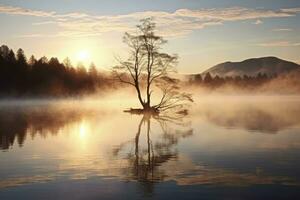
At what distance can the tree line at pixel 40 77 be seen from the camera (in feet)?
411

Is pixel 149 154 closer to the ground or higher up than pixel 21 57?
closer to the ground

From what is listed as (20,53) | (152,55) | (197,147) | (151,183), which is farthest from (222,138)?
(20,53)

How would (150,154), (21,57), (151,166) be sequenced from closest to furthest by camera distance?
(151,166)
(150,154)
(21,57)

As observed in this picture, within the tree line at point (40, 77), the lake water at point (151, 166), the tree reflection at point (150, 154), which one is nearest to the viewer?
the lake water at point (151, 166)

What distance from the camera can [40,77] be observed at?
138 m

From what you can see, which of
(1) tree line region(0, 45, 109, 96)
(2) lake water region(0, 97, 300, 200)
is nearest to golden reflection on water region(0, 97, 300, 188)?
(2) lake water region(0, 97, 300, 200)

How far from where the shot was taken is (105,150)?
2844 centimetres

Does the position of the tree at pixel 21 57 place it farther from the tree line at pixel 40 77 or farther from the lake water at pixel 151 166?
the lake water at pixel 151 166

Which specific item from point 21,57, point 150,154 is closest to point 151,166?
point 150,154

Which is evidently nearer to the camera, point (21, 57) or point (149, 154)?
point (149, 154)

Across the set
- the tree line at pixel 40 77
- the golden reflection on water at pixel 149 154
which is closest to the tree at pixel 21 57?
the tree line at pixel 40 77

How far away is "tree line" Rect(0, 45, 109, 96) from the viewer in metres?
125

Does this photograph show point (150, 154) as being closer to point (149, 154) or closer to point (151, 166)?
point (149, 154)

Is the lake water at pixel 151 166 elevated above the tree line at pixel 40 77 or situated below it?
below
